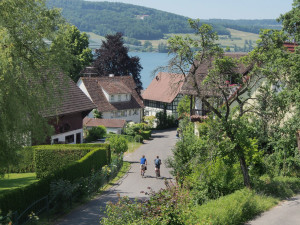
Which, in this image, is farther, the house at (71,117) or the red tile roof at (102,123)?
the red tile roof at (102,123)

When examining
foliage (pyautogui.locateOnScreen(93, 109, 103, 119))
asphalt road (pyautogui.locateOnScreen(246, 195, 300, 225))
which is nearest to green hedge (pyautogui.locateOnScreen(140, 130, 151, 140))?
foliage (pyautogui.locateOnScreen(93, 109, 103, 119))

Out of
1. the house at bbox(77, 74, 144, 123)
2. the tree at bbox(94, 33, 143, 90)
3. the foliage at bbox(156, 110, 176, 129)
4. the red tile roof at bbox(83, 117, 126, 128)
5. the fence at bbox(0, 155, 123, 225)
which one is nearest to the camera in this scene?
the fence at bbox(0, 155, 123, 225)

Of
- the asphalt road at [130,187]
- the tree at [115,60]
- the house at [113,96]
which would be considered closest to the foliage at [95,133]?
the asphalt road at [130,187]

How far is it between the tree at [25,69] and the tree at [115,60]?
58021 mm

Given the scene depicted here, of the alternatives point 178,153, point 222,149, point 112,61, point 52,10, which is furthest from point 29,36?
point 112,61

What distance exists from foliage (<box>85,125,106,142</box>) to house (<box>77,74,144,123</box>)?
9.59 meters

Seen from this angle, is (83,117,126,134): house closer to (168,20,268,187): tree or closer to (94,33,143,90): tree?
(94,33,143,90): tree

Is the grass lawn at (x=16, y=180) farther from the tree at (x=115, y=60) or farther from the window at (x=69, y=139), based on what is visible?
the tree at (x=115, y=60)

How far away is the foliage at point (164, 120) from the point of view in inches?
2795

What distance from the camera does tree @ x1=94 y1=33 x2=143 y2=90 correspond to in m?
77.8

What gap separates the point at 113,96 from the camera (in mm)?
66125

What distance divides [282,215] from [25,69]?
1118cm

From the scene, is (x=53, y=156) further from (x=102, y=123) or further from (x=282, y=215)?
(x=102, y=123)

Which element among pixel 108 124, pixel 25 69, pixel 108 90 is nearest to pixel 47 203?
pixel 25 69
